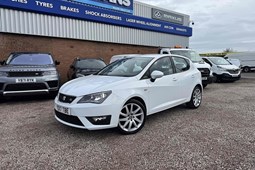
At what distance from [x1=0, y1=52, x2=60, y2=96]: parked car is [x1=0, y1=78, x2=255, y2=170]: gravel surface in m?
1.20

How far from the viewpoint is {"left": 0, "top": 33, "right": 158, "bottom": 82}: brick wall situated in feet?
35.9

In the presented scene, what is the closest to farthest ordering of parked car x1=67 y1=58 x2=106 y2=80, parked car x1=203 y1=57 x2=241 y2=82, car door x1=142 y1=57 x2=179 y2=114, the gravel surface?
the gravel surface → car door x1=142 y1=57 x2=179 y2=114 → parked car x1=67 y1=58 x2=106 y2=80 → parked car x1=203 y1=57 x2=241 y2=82

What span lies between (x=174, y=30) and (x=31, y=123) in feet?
52.7

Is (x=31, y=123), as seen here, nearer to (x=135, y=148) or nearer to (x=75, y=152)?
(x=75, y=152)

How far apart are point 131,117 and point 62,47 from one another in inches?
389

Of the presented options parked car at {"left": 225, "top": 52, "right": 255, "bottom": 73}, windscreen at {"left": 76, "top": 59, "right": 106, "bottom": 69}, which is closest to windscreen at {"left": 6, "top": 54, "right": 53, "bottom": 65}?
windscreen at {"left": 76, "top": 59, "right": 106, "bottom": 69}

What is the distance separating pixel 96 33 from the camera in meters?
13.7

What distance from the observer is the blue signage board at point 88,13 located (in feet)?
35.6

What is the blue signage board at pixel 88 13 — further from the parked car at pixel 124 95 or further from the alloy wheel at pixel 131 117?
the alloy wheel at pixel 131 117

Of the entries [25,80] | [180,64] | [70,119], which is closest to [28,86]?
[25,80]

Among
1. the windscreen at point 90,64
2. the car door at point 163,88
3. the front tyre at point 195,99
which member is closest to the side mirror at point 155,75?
the car door at point 163,88

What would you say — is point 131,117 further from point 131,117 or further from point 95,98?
point 95,98

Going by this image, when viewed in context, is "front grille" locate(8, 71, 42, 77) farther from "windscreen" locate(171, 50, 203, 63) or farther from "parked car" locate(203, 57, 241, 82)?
"parked car" locate(203, 57, 241, 82)

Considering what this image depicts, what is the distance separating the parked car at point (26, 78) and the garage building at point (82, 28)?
4581mm
